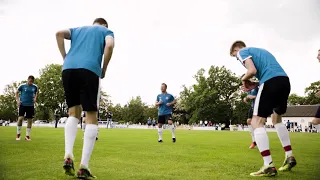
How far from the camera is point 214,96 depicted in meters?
77.5

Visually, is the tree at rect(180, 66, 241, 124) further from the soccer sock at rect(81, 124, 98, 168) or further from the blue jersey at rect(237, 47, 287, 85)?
the soccer sock at rect(81, 124, 98, 168)

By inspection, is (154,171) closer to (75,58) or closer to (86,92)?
(86,92)

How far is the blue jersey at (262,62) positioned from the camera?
470 centimetres

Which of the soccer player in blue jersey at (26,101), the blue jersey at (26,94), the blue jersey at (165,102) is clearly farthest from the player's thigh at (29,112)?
the blue jersey at (165,102)

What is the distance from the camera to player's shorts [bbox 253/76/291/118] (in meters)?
4.54

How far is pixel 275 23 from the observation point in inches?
287

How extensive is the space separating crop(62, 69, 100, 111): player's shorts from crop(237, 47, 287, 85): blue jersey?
259 cm

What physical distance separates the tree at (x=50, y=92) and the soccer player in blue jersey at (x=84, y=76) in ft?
237

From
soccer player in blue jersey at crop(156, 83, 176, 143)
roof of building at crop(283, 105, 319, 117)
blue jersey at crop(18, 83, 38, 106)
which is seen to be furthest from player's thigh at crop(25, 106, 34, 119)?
roof of building at crop(283, 105, 319, 117)

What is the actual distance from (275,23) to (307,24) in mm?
917

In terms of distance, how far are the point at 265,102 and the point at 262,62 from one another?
28.9 inches

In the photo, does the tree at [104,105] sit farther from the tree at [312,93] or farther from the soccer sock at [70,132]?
the soccer sock at [70,132]

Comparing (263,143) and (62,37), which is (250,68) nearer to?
(263,143)

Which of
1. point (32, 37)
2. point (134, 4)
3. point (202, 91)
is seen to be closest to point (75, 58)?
point (32, 37)
